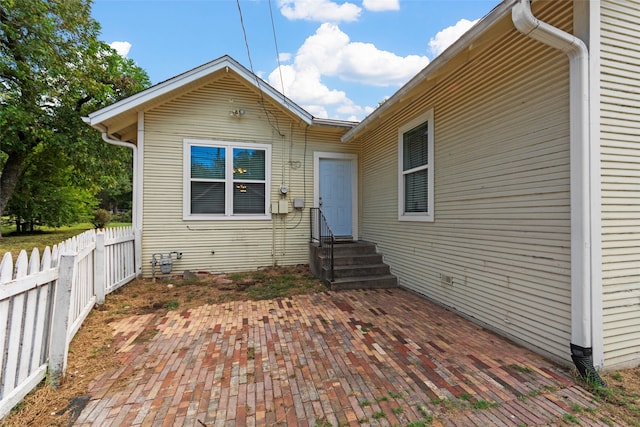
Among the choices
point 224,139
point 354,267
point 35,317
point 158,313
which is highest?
point 224,139

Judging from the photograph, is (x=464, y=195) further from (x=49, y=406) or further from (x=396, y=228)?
(x=49, y=406)

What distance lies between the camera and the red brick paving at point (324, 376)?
1.96m

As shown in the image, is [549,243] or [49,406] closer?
[49,406]

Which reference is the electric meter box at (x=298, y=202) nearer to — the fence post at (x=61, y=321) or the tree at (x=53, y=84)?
the fence post at (x=61, y=321)

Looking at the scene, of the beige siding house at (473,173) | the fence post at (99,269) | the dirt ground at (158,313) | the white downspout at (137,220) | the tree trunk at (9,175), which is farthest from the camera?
the tree trunk at (9,175)

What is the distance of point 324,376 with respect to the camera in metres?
2.42

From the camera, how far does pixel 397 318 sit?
3768 mm

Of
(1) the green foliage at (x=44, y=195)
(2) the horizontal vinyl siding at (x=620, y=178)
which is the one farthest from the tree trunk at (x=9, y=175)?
(2) the horizontal vinyl siding at (x=620, y=178)

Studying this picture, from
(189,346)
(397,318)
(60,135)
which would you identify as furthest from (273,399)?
(60,135)

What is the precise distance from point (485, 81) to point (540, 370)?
10.8 ft

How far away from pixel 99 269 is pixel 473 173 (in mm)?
5568

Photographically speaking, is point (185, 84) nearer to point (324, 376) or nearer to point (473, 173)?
point (473, 173)

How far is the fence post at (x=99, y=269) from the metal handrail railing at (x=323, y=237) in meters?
3.62

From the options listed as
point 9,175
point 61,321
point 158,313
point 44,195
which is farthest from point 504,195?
point 44,195
